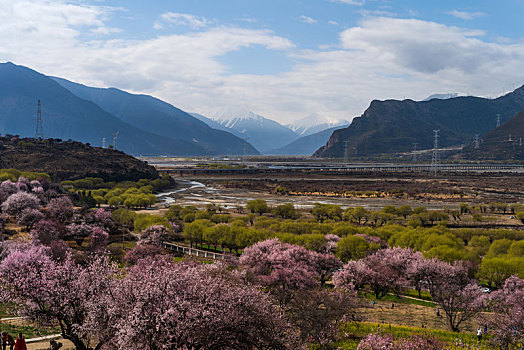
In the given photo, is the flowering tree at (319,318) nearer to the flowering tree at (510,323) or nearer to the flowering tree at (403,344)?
the flowering tree at (403,344)

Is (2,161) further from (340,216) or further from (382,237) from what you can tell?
(382,237)

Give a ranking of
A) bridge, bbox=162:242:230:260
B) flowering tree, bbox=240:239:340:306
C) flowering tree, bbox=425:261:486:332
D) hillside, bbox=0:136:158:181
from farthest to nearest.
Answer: hillside, bbox=0:136:158:181
bridge, bbox=162:242:230:260
flowering tree, bbox=240:239:340:306
flowering tree, bbox=425:261:486:332

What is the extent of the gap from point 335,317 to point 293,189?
130165 millimetres

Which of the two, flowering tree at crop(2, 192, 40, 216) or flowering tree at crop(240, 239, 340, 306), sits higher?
flowering tree at crop(2, 192, 40, 216)

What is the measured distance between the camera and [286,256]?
41750mm

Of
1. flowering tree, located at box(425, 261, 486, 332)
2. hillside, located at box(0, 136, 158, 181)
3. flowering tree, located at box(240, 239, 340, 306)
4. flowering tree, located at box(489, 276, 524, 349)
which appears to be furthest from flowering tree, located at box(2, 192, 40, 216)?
hillside, located at box(0, 136, 158, 181)

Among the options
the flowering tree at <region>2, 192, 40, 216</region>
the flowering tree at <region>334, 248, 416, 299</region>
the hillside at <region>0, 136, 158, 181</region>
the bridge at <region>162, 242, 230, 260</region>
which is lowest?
the bridge at <region>162, 242, 230, 260</region>

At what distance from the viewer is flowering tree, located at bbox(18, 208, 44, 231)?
192 feet

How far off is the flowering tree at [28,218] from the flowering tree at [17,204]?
328cm

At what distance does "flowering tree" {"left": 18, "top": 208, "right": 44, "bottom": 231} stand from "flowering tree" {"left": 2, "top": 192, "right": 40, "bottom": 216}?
10.7ft

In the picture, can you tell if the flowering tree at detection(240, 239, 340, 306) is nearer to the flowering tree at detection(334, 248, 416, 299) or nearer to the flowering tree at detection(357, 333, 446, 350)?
the flowering tree at detection(334, 248, 416, 299)

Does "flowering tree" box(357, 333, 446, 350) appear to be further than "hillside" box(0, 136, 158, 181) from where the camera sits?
No

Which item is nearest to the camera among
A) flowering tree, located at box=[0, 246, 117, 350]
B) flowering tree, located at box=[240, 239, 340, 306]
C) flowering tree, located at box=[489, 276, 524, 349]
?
flowering tree, located at box=[0, 246, 117, 350]

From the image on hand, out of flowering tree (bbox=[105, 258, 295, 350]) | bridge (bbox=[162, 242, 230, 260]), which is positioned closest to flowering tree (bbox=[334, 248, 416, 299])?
bridge (bbox=[162, 242, 230, 260])
